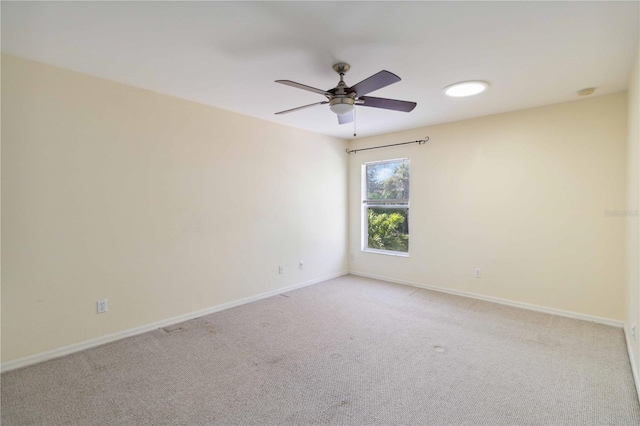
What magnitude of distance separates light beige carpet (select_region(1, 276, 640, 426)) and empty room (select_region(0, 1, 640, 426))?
0.02 metres

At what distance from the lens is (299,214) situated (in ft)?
15.1

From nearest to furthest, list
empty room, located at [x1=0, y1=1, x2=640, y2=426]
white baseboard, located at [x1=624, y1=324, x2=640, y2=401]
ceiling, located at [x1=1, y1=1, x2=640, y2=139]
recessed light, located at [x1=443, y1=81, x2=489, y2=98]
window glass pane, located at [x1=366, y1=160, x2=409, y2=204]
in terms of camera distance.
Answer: ceiling, located at [x1=1, y1=1, x2=640, y2=139] < empty room, located at [x1=0, y1=1, x2=640, y2=426] < white baseboard, located at [x1=624, y1=324, x2=640, y2=401] < recessed light, located at [x1=443, y1=81, x2=489, y2=98] < window glass pane, located at [x1=366, y1=160, x2=409, y2=204]

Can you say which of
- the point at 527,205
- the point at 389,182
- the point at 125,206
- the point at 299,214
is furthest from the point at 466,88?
the point at 125,206

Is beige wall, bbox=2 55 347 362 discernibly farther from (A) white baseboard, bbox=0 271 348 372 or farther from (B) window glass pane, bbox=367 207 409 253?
(B) window glass pane, bbox=367 207 409 253

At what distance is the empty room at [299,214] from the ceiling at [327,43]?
0.8 inches

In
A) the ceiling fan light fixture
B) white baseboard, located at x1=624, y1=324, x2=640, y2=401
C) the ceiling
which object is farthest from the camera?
the ceiling fan light fixture

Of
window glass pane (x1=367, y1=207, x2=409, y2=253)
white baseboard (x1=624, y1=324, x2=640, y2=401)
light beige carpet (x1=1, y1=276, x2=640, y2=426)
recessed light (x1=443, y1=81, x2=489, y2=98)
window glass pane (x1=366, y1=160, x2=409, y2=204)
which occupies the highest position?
recessed light (x1=443, y1=81, x2=489, y2=98)

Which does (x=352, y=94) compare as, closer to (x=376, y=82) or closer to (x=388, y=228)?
(x=376, y=82)

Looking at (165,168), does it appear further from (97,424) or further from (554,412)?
(554,412)

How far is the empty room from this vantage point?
192 cm

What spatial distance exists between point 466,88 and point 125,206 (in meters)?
3.42

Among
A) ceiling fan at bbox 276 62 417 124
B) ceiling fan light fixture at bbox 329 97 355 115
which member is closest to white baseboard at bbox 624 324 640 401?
ceiling fan at bbox 276 62 417 124

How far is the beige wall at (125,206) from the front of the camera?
2387 mm

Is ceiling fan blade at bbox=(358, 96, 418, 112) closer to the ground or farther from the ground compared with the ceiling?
closer to the ground
